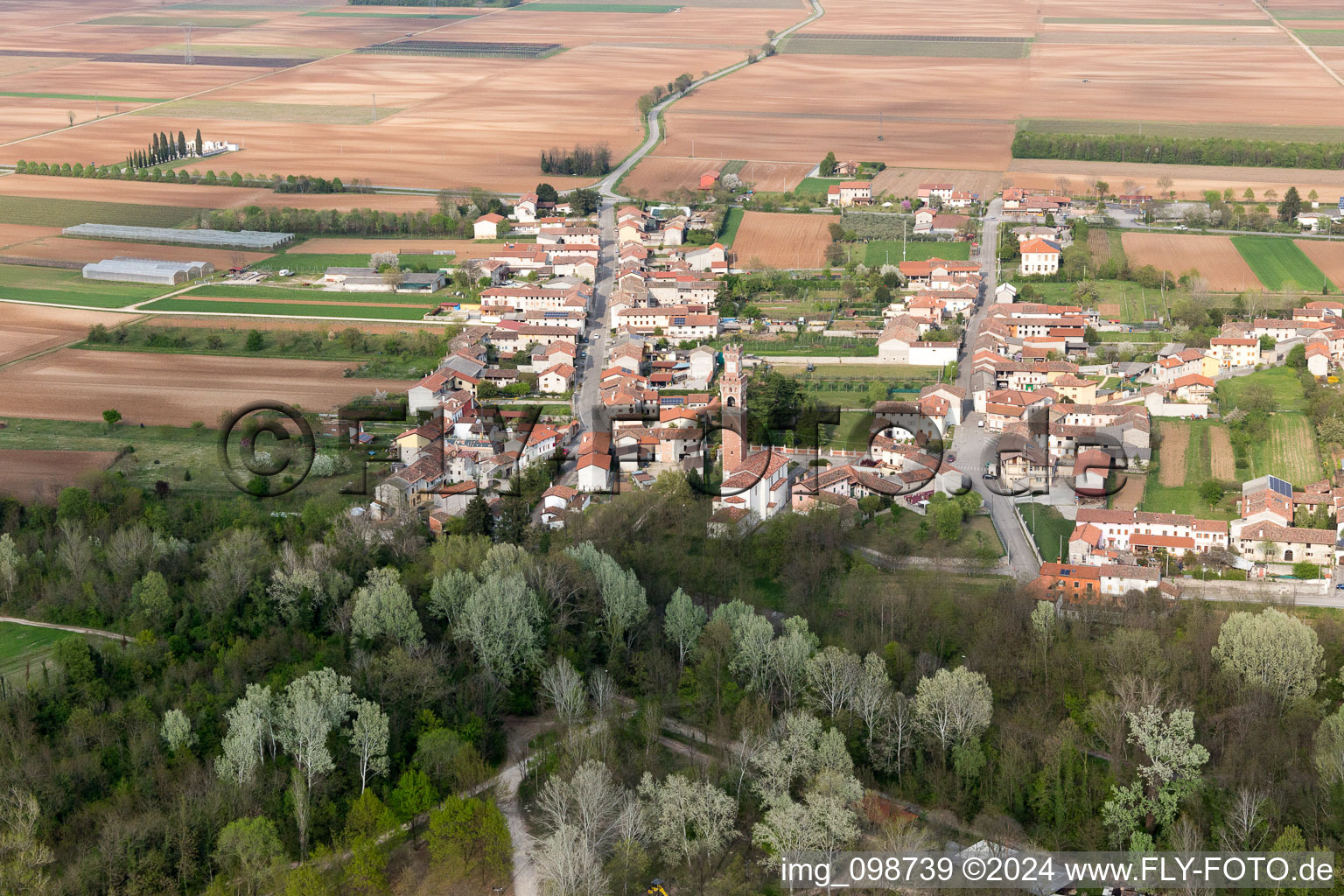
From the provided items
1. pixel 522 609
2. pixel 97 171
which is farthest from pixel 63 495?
pixel 97 171

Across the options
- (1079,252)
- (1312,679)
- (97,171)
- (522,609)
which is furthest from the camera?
(97,171)

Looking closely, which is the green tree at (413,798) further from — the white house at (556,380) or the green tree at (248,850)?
the white house at (556,380)

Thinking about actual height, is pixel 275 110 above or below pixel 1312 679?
above

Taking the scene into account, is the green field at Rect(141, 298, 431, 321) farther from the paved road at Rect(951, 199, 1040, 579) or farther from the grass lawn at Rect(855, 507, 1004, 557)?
the grass lawn at Rect(855, 507, 1004, 557)

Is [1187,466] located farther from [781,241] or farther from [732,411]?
[781,241]

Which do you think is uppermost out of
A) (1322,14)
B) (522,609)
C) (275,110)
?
(1322,14)

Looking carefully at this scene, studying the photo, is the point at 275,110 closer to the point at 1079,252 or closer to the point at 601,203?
the point at 601,203

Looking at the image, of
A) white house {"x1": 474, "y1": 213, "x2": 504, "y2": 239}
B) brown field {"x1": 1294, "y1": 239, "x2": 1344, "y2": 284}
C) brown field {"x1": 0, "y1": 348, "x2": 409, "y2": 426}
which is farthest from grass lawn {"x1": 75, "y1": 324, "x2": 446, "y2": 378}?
brown field {"x1": 1294, "y1": 239, "x2": 1344, "y2": 284}
